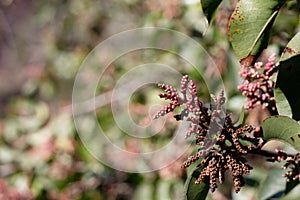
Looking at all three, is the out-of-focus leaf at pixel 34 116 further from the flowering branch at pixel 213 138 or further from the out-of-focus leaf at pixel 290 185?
the flowering branch at pixel 213 138

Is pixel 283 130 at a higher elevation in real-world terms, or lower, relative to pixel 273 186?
lower

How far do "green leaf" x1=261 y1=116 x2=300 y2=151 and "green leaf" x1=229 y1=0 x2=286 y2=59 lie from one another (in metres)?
0.12

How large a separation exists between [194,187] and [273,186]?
1.70 ft

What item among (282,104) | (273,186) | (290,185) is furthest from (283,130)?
(273,186)

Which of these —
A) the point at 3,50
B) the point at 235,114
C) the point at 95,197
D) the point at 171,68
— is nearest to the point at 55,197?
the point at 95,197

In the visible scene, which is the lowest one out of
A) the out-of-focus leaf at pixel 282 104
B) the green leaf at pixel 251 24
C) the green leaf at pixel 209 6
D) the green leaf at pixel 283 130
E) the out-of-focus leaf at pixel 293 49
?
the green leaf at pixel 283 130

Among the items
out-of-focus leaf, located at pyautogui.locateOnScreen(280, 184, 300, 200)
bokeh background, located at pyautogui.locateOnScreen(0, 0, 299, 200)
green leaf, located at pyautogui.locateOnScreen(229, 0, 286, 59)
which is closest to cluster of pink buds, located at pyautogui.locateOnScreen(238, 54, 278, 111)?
green leaf, located at pyautogui.locateOnScreen(229, 0, 286, 59)

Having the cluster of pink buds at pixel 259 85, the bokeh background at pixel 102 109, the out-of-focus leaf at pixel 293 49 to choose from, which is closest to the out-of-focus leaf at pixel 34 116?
the bokeh background at pixel 102 109

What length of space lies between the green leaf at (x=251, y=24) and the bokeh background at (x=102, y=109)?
0.61 m

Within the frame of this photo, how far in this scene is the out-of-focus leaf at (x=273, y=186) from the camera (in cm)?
136

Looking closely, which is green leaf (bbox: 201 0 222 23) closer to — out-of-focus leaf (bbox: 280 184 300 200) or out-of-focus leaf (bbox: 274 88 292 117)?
out-of-focus leaf (bbox: 274 88 292 117)

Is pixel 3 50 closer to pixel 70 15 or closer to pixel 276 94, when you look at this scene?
pixel 70 15

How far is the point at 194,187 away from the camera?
917 mm

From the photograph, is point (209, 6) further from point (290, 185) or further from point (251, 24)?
point (290, 185)
